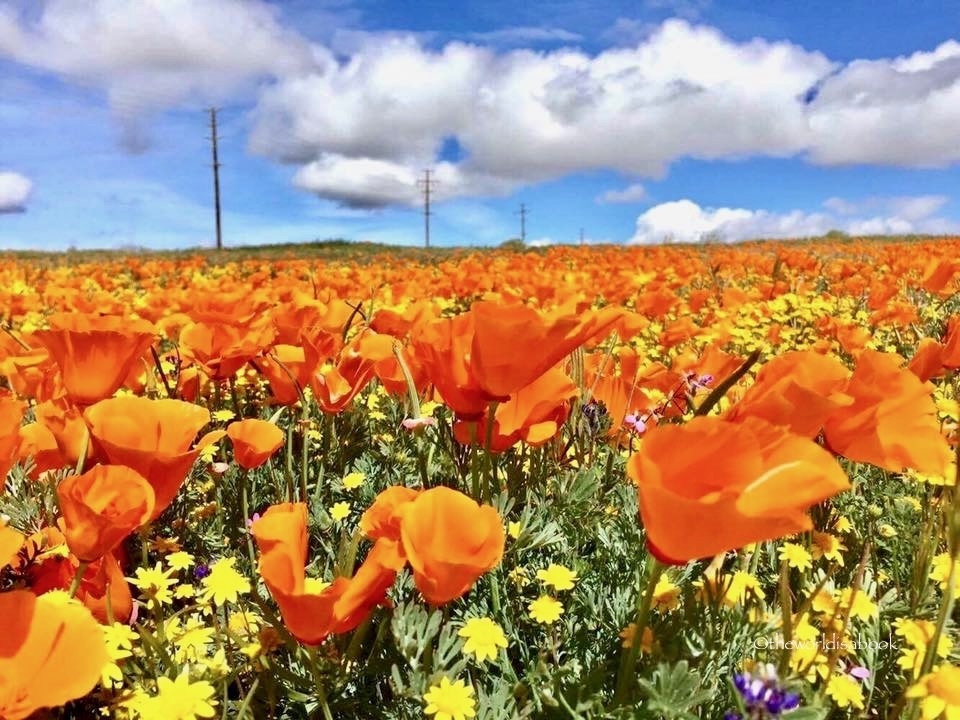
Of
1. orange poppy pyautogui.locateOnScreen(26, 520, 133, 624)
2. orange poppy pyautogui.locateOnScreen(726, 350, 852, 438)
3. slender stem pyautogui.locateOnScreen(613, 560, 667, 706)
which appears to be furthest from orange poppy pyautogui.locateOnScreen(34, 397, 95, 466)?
orange poppy pyautogui.locateOnScreen(726, 350, 852, 438)

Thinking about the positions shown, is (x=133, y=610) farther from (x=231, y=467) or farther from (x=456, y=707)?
(x=231, y=467)

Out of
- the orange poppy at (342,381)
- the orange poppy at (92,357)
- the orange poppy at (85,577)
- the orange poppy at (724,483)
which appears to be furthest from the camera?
the orange poppy at (342,381)

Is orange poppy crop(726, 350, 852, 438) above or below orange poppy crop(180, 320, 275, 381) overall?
below

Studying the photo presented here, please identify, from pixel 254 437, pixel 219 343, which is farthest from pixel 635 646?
pixel 219 343

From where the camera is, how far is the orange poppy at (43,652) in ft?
2.47

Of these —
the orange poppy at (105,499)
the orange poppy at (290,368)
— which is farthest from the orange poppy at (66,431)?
the orange poppy at (290,368)

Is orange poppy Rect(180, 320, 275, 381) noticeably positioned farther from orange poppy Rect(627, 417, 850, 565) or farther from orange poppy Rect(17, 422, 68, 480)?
orange poppy Rect(627, 417, 850, 565)

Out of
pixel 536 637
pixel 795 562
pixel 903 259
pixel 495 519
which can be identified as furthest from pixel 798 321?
pixel 495 519

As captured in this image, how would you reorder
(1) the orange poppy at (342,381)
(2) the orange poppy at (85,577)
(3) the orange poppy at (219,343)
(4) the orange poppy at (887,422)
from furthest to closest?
(3) the orange poppy at (219,343)
(1) the orange poppy at (342,381)
(2) the orange poppy at (85,577)
(4) the orange poppy at (887,422)

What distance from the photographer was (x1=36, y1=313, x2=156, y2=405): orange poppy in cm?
133

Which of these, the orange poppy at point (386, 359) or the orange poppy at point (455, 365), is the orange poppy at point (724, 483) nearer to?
the orange poppy at point (455, 365)

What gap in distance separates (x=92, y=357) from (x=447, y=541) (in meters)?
0.87

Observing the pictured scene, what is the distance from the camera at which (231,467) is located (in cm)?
225

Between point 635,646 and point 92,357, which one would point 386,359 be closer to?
point 92,357
